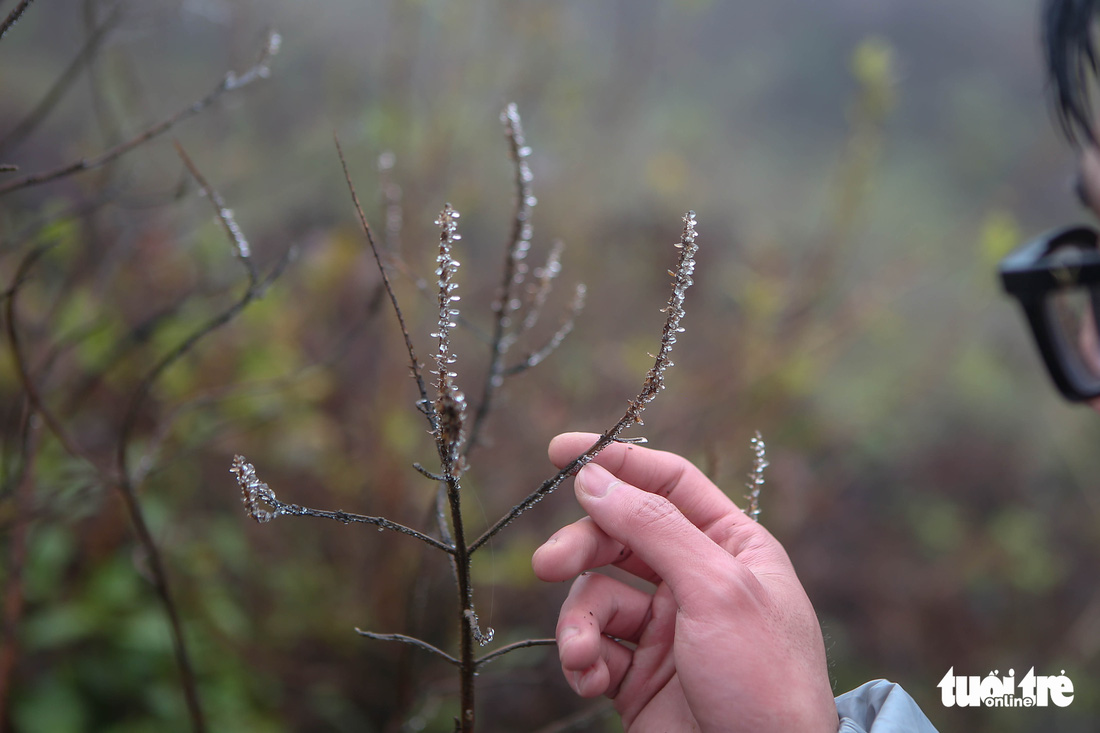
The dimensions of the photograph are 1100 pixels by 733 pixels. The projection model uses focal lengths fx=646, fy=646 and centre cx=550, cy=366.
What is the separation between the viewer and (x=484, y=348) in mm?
2385

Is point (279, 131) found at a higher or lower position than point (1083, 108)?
higher

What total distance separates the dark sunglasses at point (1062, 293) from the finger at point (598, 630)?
98 cm

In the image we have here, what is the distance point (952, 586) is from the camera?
2578 millimetres

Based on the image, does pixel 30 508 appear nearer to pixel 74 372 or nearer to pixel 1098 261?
pixel 74 372

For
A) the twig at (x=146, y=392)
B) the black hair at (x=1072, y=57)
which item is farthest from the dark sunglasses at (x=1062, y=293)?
the twig at (x=146, y=392)

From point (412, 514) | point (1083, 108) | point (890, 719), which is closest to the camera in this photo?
point (890, 719)

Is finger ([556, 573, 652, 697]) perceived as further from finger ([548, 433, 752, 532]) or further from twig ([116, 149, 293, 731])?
twig ([116, 149, 293, 731])

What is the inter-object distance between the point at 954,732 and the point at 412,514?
1938mm

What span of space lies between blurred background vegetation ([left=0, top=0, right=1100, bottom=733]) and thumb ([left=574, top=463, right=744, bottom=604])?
31 centimetres

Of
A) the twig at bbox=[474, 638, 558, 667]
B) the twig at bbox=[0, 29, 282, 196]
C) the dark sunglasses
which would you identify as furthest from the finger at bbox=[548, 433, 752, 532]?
the dark sunglasses

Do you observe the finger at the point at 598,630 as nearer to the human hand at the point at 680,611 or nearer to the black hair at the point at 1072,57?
the human hand at the point at 680,611

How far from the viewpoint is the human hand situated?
2.26 feet

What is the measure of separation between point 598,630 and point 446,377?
1.34 feet

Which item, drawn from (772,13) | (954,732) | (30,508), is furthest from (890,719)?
(772,13)
